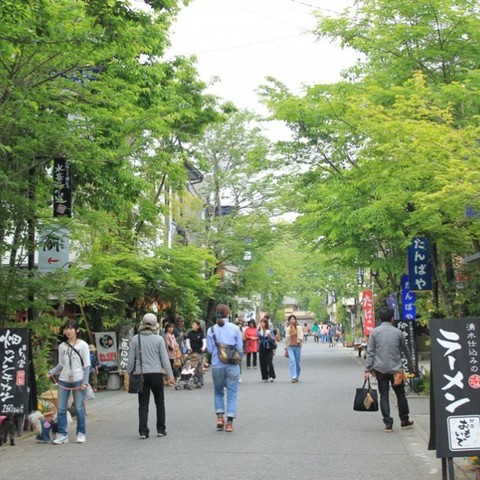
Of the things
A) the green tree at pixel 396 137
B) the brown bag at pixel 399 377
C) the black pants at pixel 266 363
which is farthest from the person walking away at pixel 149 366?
the black pants at pixel 266 363

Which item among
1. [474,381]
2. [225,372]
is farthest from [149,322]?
[474,381]

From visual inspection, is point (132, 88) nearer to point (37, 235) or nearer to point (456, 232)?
point (37, 235)

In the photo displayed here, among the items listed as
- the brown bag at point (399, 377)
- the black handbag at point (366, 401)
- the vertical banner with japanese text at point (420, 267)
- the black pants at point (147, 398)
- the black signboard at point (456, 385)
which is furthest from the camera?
the vertical banner with japanese text at point (420, 267)

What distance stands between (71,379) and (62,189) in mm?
3377

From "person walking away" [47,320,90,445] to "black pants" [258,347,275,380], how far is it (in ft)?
37.7

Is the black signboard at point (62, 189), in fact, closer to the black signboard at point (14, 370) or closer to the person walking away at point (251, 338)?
the black signboard at point (14, 370)

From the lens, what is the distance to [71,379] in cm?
1088

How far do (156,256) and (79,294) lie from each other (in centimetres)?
904

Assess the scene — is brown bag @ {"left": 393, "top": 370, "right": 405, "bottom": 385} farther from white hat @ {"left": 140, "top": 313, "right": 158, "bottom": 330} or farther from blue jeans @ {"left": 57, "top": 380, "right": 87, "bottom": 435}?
blue jeans @ {"left": 57, "top": 380, "right": 87, "bottom": 435}

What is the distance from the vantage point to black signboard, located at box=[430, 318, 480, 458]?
7.20 meters

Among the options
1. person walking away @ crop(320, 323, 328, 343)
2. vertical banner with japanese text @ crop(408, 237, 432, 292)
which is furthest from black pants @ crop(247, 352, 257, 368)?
person walking away @ crop(320, 323, 328, 343)

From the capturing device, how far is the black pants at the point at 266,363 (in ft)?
72.6

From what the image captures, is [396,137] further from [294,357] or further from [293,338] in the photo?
[294,357]

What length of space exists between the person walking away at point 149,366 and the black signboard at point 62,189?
9.15 feet
